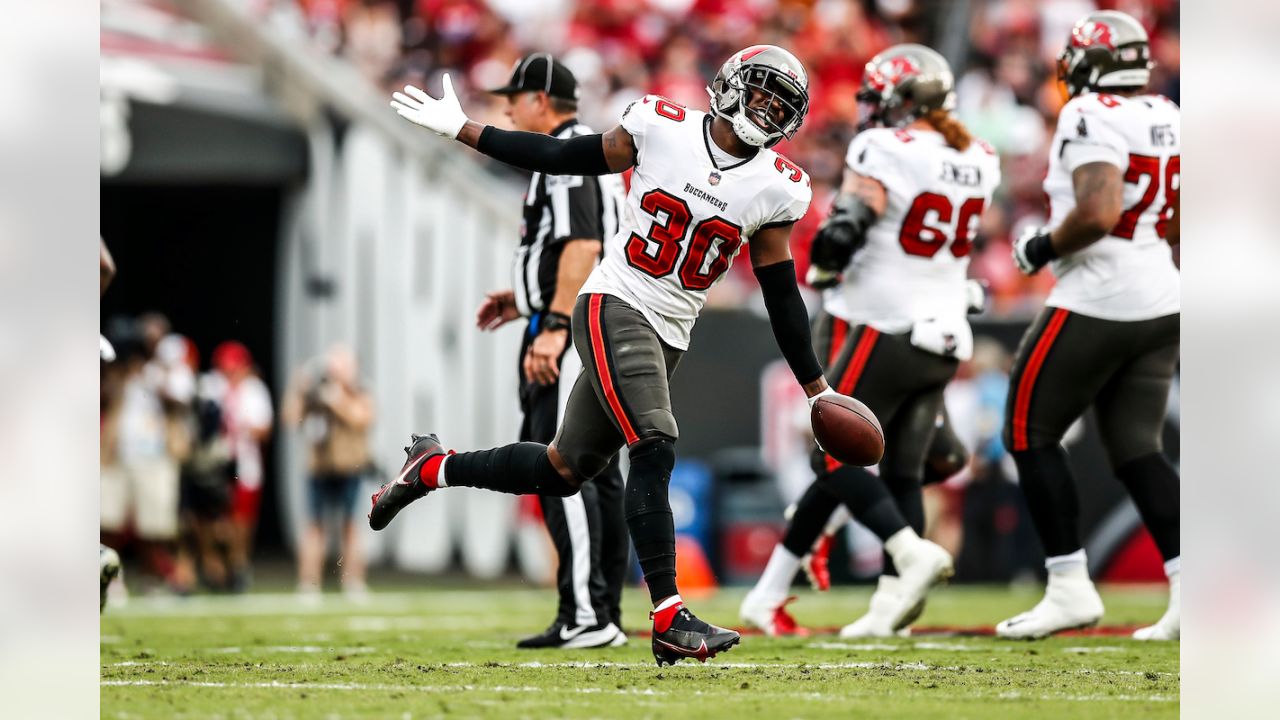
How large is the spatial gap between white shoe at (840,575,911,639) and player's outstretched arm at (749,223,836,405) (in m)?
1.50

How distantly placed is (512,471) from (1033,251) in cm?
221

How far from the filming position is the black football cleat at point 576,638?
230 inches

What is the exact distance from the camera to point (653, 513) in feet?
15.6

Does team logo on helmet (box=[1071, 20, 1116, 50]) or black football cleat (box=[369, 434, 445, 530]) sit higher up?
team logo on helmet (box=[1071, 20, 1116, 50])

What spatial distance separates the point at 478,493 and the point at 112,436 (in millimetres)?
2737

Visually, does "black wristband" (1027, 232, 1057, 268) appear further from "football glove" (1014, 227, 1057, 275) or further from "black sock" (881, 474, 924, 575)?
"black sock" (881, 474, 924, 575)

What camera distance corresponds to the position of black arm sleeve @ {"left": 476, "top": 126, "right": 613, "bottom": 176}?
481 cm

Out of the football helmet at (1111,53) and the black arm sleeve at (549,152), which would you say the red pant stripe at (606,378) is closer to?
the black arm sleeve at (549,152)

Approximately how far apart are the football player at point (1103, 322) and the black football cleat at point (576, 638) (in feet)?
4.84

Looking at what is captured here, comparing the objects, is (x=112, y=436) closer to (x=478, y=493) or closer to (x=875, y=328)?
(x=478, y=493)

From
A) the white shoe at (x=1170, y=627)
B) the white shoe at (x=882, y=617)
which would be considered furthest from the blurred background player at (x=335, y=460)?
the white shoe at (x=1170, y=627)

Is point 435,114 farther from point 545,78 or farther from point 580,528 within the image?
point 580,528

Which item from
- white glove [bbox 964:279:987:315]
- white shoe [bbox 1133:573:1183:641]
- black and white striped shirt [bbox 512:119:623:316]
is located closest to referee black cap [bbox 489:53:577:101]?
black and white striped shirt [bbox 512:119:623:316]
